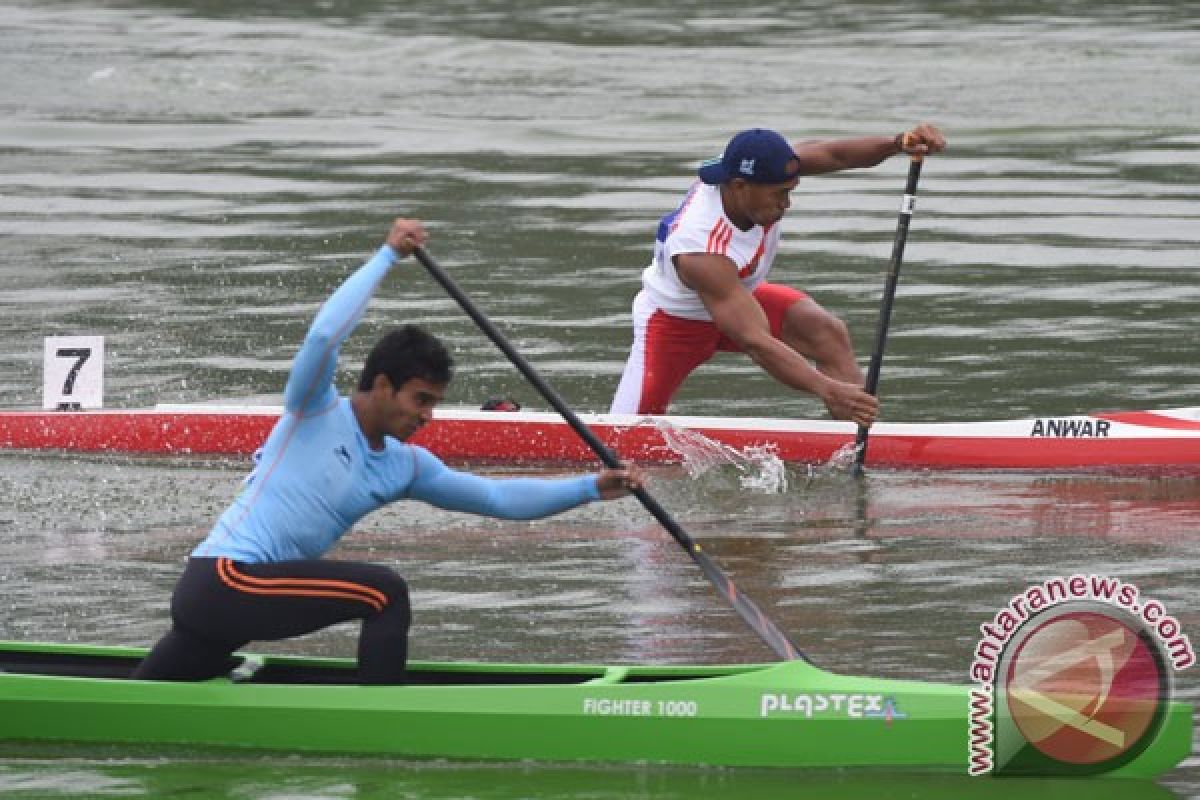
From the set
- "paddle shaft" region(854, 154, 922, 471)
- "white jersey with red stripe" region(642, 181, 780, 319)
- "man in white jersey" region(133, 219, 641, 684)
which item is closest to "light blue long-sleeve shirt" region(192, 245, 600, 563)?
"man in white jersey" region(133, 219, 641, 684)

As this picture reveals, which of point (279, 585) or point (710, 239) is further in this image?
point (710, 239)

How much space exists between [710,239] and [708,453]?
121cm

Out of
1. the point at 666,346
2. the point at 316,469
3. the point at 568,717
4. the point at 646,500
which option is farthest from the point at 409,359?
the point at 666,346

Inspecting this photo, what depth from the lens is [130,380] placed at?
15.4 metres

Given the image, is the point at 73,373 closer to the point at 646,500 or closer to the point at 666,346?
the point at 666,346

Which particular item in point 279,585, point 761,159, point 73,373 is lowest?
point 73,373

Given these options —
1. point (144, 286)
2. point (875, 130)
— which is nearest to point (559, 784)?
point (144, 286)

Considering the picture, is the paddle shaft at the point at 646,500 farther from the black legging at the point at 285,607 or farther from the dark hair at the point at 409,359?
the black legging at the point at 285,607

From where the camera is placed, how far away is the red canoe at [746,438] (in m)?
13.0

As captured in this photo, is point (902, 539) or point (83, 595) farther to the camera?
point (902, 539)

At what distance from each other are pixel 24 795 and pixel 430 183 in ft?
46.2

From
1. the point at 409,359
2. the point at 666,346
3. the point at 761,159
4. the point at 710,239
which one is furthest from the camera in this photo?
the point at 666,346

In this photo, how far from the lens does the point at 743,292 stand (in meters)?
12.4

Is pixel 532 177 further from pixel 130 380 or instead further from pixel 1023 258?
pixel 130 380
